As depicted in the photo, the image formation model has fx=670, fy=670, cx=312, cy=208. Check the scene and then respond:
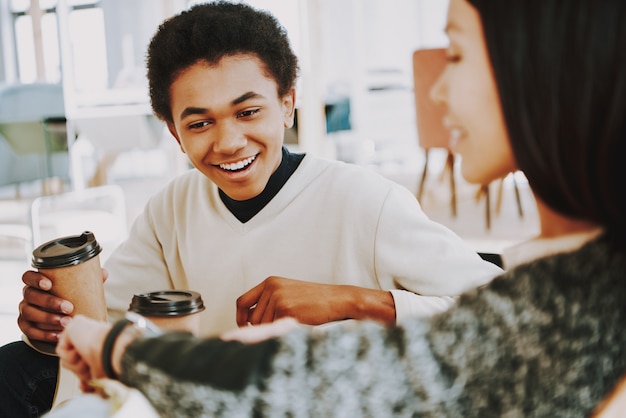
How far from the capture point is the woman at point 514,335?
54 centimetres

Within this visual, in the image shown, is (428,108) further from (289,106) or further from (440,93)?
(440,93)

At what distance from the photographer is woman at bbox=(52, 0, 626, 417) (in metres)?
0.54

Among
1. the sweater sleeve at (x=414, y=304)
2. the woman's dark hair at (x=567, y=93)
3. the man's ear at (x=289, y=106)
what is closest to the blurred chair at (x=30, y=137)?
the man's ear at (x=289, y=106)

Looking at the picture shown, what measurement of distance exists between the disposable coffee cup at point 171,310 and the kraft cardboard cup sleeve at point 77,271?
0.14 metres

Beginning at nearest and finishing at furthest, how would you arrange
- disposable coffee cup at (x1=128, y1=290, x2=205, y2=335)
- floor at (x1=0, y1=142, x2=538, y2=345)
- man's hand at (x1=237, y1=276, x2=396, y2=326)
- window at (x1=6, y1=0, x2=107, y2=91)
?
disposable coffee cup at (x1=128, y1=290, x2=205, y2=335)
man's hand at (x1=237, y1=276, x2=396, y2=326)
floor at (x1=0, y1=142, x2=538, y2=345)
window at (x1=6, y1=0, x2=107, y2=91)

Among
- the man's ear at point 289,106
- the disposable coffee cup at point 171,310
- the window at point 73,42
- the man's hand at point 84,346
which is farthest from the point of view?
the window at point 73,42

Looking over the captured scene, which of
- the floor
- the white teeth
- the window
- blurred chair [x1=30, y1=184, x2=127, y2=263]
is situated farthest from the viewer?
the window

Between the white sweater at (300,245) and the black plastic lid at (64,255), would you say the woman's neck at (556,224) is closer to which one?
the white sweater at (300,245)

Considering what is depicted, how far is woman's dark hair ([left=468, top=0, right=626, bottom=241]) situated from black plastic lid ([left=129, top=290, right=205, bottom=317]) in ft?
1.49

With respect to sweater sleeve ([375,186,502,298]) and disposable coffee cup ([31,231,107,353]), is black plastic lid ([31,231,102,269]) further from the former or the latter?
sweater sleeve ([375,186,502,298])

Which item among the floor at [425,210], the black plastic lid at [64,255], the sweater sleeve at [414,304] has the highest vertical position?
the black plastic lid at [64,255]

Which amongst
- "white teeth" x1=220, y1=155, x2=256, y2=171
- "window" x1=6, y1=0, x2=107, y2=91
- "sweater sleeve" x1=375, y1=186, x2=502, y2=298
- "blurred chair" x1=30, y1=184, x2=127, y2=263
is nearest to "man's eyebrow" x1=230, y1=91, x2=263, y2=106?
"white teeth" x1=220, y1=155, x2=256, y2=171

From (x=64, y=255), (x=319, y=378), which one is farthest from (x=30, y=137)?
(x=319, y=378)

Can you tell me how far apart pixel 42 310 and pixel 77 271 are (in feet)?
0.42
